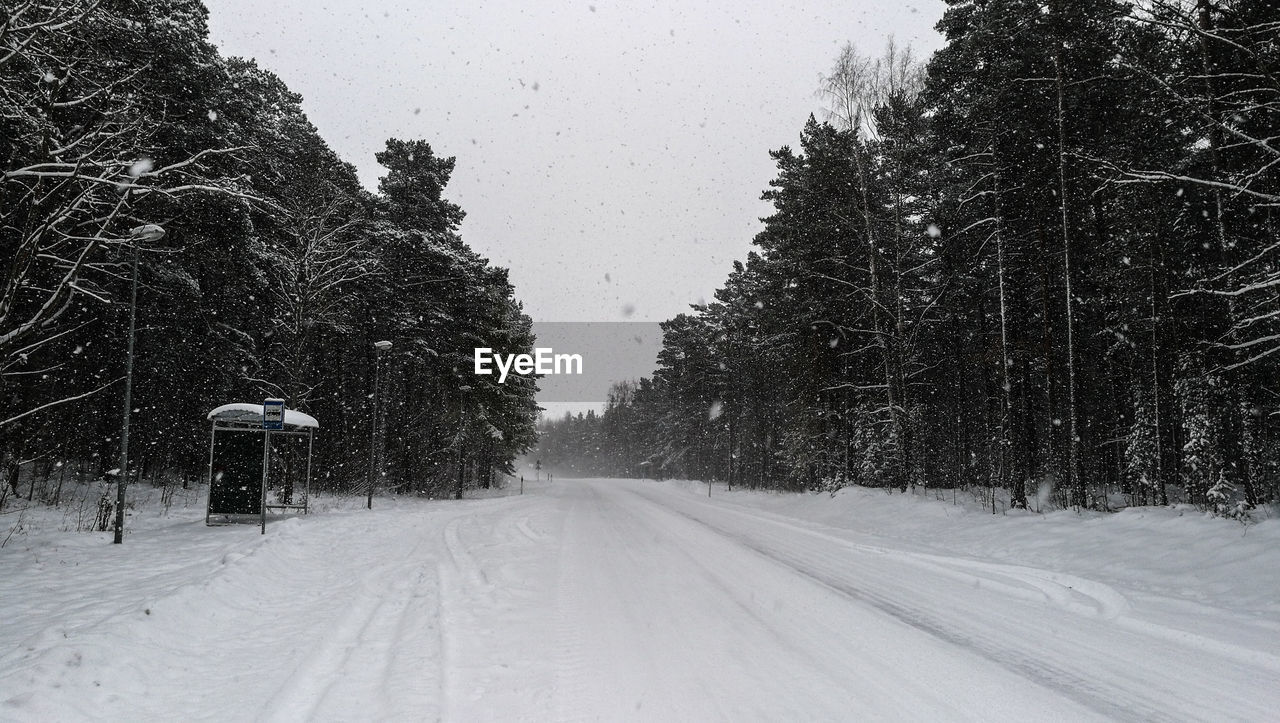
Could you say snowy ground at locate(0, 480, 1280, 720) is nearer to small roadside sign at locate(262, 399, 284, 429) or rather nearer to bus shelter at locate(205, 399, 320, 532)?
bus shelter at locate(205, 399, 320, 532)

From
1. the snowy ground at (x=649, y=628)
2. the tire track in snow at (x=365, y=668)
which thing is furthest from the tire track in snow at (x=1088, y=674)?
the tire track in snow at (x=365, y=668)

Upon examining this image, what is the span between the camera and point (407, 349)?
81.4ft

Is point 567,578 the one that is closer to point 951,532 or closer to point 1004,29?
point 951,532

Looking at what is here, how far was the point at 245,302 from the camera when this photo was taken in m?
23.1

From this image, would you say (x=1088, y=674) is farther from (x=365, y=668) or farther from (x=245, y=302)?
(x=245, y=302)

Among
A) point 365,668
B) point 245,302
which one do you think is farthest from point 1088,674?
point 245,302

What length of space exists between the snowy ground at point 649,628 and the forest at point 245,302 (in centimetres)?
632

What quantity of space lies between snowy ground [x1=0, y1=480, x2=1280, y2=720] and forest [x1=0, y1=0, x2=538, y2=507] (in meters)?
6.32

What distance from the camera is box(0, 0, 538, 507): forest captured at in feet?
45.9

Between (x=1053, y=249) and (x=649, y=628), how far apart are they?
1682cm

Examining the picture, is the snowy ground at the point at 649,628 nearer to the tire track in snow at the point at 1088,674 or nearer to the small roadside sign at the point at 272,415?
the tire track in snow at the point at 1088,674

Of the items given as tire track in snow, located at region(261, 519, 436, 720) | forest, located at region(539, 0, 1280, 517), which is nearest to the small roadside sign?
tire track in snow, located at region(261, 519, 436, 720)

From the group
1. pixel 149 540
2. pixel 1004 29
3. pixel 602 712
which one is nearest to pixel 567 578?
pixel 602 712

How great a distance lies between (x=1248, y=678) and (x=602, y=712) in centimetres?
472
